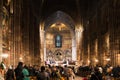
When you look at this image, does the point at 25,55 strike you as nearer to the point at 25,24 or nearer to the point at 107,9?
the point at 25,24

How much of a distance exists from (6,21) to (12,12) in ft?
5.73

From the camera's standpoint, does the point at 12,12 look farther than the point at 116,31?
No

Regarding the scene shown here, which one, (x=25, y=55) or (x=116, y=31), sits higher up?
(x=116, y=31)

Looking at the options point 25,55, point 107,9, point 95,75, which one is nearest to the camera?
point 95,75

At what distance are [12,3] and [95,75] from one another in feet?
60.3

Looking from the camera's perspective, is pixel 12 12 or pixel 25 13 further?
pixel 25 13

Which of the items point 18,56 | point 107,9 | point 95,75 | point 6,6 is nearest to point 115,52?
point 107,9

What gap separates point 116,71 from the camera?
77.4ft

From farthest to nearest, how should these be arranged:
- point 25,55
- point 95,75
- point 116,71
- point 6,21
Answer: point 25,55 → point 6,21 → point 116,71 → point 95,75

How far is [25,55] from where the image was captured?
36.5 m

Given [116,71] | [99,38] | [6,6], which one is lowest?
[116,71]

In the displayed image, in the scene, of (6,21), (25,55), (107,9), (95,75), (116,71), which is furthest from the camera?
(25,55)

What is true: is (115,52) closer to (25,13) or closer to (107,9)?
(107,9)

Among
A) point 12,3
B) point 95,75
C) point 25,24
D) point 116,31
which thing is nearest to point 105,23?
point 116,31
